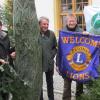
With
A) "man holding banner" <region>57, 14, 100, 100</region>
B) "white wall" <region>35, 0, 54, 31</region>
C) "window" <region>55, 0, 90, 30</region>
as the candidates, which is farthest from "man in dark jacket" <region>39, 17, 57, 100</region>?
"white wall" <region>35, 0, 54, 31</region>

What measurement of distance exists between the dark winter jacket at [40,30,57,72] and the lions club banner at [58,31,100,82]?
14 cm

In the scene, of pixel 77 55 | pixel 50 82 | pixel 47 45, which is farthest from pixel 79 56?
pixel 50 82

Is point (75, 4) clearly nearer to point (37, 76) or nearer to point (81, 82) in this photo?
point (81, 82)

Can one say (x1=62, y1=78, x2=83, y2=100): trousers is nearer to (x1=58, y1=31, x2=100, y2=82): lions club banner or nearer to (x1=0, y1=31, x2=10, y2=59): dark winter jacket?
(x1=58, y1=31, x2=100, y2=82): lions club banner

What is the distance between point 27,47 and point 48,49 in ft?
3.45

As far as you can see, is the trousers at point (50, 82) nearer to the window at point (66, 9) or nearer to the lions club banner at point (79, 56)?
the lions club banner at point (79, 56)

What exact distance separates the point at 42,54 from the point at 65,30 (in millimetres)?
776

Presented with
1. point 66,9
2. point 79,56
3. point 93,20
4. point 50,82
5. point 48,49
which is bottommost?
point 50,82

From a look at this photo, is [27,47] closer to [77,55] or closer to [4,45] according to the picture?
[4,45]

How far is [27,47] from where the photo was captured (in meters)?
6.41

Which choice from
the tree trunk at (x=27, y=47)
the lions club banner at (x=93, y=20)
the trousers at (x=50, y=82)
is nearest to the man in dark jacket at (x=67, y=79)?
the trousers at (x=50, y=82)

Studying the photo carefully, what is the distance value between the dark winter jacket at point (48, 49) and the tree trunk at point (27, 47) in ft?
2.51

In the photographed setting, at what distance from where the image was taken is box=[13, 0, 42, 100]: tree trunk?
20.8 feet

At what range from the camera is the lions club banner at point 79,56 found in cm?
752
